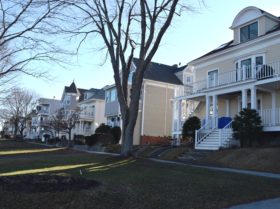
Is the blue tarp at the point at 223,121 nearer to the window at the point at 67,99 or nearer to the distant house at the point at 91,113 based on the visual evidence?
the distant house at the point at 91,113

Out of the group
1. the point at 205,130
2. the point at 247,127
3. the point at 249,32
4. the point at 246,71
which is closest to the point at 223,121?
the point at 205,130

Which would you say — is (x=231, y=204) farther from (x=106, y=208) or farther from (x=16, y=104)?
(x=16, y=104)

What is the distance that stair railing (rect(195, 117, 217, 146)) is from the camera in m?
24.2

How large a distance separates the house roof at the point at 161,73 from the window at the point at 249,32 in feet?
44.9

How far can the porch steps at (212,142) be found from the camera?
22.4 m

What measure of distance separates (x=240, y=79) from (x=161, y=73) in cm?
1821

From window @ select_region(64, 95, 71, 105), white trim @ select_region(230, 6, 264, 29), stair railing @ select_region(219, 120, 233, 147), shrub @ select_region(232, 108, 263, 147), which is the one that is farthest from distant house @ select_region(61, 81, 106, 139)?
shrub @ select_region(232, 108, 263, 147)

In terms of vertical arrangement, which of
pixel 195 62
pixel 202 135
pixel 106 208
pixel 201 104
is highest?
pixel 195 62

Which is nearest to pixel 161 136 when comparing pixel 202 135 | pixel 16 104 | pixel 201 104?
pixel 201 104

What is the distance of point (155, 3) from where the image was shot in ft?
63.2

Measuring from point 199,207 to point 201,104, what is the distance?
23.2 metres

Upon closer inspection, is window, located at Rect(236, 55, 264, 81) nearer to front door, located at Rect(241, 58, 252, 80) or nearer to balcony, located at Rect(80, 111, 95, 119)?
front door, located at Rect(241, 58, 252, 80)

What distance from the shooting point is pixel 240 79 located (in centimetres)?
2462

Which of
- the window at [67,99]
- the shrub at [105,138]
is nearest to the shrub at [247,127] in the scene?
the shrub at [105,138]
